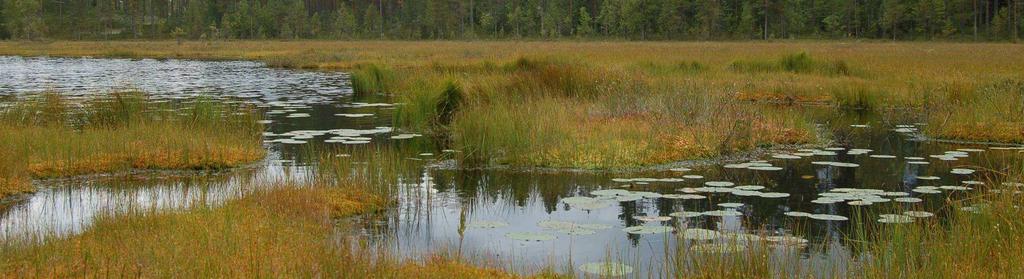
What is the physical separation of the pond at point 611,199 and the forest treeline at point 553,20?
62.1 m

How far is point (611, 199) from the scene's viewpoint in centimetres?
1072

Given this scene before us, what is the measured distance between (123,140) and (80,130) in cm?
236

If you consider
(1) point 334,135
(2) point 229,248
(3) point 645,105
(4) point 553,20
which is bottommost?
(2) point 229,248

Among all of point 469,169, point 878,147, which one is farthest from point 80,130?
point 878,147

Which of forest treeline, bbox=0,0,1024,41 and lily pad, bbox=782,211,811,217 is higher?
forest treeline, bbox=0,0,1024,41

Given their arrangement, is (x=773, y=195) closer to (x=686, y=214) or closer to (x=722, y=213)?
(x=722, y=213)

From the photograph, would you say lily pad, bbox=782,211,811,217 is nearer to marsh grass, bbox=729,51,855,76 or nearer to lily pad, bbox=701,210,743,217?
lily pad, bbox=701,210,743,217

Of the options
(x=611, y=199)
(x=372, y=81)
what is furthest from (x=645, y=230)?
(x=372, y=81)

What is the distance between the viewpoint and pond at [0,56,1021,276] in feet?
27.4

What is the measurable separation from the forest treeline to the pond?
62088 mm

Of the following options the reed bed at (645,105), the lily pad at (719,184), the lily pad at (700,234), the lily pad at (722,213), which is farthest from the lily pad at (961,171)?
the lily pad at (700,234)

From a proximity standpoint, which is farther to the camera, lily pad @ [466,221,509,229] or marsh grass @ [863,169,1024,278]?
lily pad @ [466,221,509,229]

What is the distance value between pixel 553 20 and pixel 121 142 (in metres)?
83.3

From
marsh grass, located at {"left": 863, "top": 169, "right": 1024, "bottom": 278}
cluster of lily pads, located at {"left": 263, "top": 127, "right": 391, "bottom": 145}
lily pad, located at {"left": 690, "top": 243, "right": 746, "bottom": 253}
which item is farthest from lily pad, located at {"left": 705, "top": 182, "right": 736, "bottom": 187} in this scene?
cluster of lily pads, located at {"left": 263, "top": 127, "right": 391, "bottom": 145}
